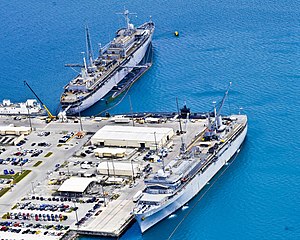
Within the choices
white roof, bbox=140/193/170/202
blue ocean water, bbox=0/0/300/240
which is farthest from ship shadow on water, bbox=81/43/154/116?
white roof, bbox=140/193/170/202

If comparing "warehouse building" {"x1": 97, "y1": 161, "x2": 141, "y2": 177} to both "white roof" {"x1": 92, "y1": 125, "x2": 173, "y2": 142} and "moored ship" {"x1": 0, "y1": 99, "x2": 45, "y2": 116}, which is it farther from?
"moored ship" {"x1": 0, "y1": 99, "x2": 45, "y2": 116}

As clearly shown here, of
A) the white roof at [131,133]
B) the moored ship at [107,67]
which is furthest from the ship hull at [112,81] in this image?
the white roof at [131,133]

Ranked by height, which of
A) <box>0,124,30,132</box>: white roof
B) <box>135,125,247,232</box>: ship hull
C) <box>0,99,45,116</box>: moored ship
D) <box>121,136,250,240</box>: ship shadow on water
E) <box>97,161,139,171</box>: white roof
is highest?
<box>0,99,45,116</box>: moored ship

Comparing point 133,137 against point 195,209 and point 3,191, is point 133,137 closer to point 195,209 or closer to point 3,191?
point 195,209

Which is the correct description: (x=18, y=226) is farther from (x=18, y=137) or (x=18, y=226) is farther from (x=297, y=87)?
(x=297, y=87)

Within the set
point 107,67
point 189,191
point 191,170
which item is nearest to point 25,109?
point 107,67

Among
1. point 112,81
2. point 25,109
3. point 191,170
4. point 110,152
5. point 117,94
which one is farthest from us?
point 112,81

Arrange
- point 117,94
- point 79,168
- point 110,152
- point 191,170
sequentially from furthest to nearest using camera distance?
point 117,94
point 110,152
point 79,168
point 191,170
